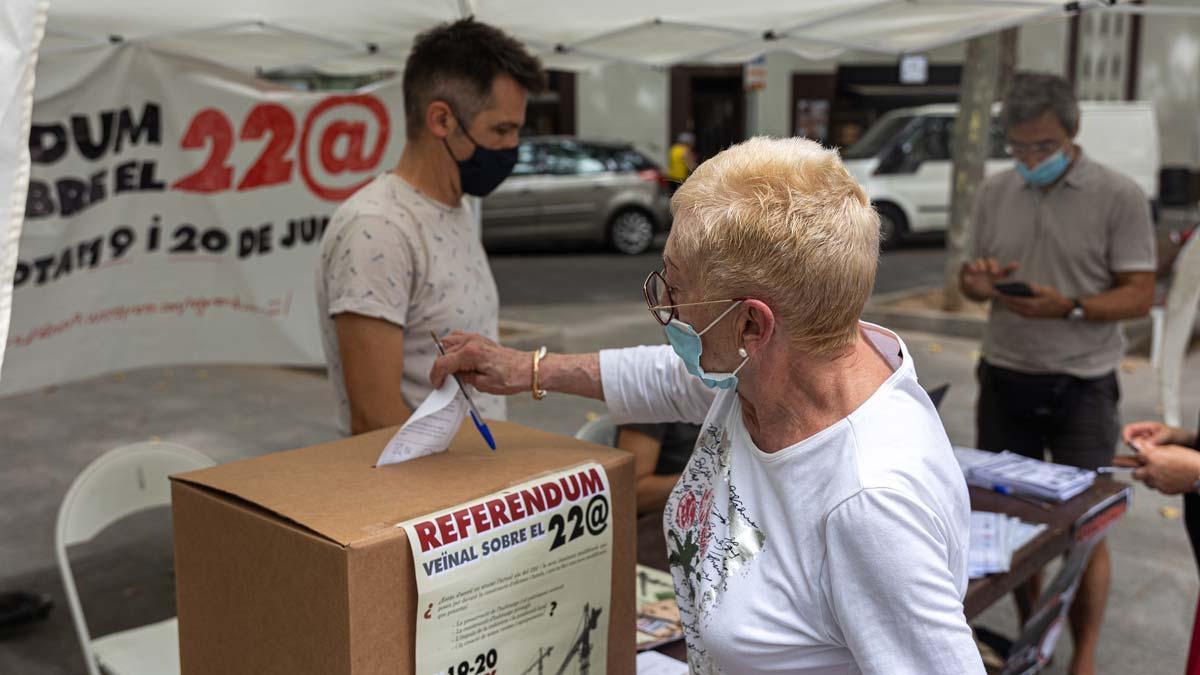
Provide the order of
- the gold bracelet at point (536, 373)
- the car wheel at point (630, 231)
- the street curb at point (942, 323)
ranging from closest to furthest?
1. the gold bracelet at point (536, 373)
2. the street curb at point (942, 323)
3. the car wheel at point (630, 231)

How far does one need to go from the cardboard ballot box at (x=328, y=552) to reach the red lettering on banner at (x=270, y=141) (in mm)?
3363

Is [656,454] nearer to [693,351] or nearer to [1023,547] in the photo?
[1023,547]

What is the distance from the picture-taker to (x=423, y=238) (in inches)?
93.6

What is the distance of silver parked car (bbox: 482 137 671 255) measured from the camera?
13609 millimetres

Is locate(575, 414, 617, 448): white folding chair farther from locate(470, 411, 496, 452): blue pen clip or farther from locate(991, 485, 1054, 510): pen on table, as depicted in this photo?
locate(470, 411, 496, 452): blue pen clip

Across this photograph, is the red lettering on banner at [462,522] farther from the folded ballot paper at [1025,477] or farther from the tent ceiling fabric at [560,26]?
the tent ceiling fabric at [560,26]

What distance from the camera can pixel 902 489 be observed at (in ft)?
3.86

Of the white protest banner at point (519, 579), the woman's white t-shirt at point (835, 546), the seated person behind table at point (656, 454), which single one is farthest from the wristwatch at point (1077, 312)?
the white protest banner at point (519, 579)

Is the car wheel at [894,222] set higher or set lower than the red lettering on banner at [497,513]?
lower

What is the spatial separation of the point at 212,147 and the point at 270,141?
0.26 m

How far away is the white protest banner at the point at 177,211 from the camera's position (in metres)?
4.06

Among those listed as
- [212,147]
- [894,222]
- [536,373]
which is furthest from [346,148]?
[894,222]

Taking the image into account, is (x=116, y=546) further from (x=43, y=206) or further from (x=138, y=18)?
(x=138, y=18)

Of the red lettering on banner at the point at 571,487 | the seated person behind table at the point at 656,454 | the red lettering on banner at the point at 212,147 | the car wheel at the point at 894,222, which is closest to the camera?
the red lettering on banner at the point at 571,487
